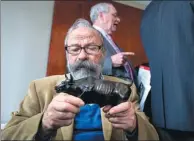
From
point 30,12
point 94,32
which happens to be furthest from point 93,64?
point 30,12

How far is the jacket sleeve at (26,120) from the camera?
0.36 metres

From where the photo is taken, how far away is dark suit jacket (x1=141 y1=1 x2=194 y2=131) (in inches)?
18.0

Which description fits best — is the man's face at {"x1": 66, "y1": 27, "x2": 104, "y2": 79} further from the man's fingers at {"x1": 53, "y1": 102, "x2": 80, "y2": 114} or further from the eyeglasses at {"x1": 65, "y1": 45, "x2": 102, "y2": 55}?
the man's fingers at {"x1": 53, "y1": 102, "x2": 80, "y2": 114}

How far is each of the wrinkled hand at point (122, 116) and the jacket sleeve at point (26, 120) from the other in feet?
0.32

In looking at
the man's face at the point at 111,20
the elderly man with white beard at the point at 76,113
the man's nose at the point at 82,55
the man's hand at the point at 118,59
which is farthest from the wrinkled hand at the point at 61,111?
the man's face at the point at 111,20

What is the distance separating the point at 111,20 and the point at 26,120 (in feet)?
1.68

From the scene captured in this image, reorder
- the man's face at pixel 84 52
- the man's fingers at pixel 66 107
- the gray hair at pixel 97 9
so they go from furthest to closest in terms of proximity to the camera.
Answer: the gray hair at pixel 97 9 → the man's face at pixel 84 52 → the man's fingers at pixel 66 107

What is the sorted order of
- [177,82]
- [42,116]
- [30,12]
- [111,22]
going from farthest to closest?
[111,22] → [30,12] → [177,82] → [42,116]

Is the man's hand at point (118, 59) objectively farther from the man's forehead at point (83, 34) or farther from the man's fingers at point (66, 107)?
the man's fingers at point (66, 107)

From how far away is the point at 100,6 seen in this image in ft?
2.81

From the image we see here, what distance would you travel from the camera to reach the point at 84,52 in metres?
0.48

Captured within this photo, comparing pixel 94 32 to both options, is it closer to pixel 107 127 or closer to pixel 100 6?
pixel 107 127

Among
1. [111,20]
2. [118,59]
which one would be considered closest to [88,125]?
[118,59]

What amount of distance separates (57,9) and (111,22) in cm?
24
